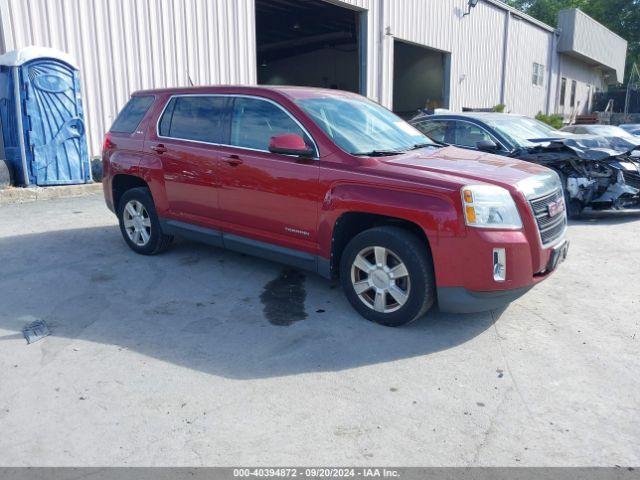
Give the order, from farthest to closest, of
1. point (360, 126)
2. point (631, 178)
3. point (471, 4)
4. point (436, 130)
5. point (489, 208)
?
1. point (471, 4)
2. point (436, 130)
3. point (631, 178)
4. point (360, 126)
5. point (489, 208)

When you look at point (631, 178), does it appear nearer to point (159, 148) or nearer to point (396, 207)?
point (396, 207)

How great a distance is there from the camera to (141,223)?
5.91 meters

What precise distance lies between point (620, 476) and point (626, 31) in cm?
5847

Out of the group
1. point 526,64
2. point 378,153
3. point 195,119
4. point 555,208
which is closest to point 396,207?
point 378,153

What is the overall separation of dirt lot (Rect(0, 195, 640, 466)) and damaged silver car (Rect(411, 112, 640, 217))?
2.89 m

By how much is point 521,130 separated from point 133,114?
6.26 meters

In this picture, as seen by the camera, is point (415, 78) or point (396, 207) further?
point (415, 78)

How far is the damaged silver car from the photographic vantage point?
784 cm

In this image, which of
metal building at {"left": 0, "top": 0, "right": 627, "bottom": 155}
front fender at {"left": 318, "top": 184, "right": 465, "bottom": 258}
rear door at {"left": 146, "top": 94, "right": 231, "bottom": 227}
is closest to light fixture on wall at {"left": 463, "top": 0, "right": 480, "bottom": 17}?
metal building at {"left": 0, "top": 0, "right": 627, "bottom": 155}

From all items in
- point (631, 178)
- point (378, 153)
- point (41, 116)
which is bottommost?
point (631, 178)

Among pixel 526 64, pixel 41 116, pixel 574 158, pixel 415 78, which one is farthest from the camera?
pixel 415 78

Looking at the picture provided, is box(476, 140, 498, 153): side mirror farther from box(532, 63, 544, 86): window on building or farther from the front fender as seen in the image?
box(532, 63, 544, 86): window on building

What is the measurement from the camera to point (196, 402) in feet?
10.1

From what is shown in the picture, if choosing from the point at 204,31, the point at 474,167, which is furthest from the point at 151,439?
the point at 204,31
